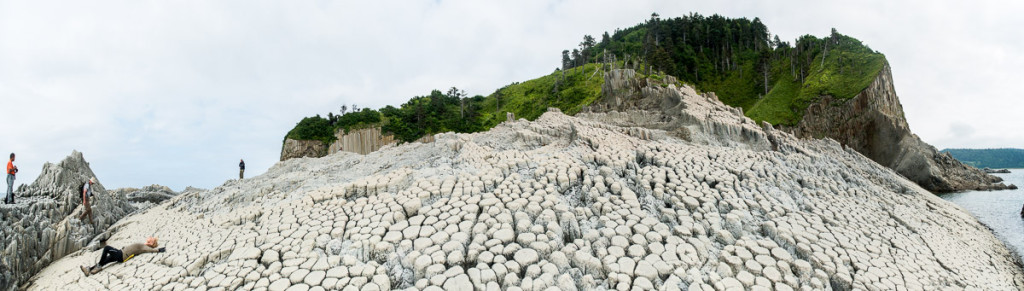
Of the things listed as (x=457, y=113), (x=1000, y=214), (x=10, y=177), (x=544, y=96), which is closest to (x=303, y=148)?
(x=457, y=113)

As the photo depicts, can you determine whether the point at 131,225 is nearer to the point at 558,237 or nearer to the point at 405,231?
the point at 405,231

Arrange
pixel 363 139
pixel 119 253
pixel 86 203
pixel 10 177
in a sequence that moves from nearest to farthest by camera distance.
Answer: pixel 119 253
pixel 86 203
pixel 10 177
pixel 363 139

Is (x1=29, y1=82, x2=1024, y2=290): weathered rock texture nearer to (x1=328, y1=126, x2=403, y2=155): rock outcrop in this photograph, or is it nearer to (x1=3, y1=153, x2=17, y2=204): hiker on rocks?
(x1=3, y1=153, x2=17, y2=204): hiker on rocks

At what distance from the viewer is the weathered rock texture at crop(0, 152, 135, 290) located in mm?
6109

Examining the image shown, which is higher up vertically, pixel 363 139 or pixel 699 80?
pixel 699 80

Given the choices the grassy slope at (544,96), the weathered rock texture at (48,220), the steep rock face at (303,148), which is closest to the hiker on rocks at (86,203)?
the weathered rock texture at (48,220)

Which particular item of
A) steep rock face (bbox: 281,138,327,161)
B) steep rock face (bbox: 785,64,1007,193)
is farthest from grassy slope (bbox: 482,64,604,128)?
steep rock face (bbox: 785,64,1007,193)

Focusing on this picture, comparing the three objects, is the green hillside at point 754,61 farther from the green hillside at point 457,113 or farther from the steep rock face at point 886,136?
the green hillside at point 457,113

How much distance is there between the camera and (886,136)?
28.5 m

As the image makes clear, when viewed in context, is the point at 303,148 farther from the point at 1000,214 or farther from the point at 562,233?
the point at 1000,214

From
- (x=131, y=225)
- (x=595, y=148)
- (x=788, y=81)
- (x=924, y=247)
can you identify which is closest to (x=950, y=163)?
(x=788, y=81)

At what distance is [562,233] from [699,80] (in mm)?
50206

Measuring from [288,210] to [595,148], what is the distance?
250 inches

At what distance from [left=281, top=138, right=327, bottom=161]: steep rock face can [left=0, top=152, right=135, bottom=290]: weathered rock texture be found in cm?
2862
